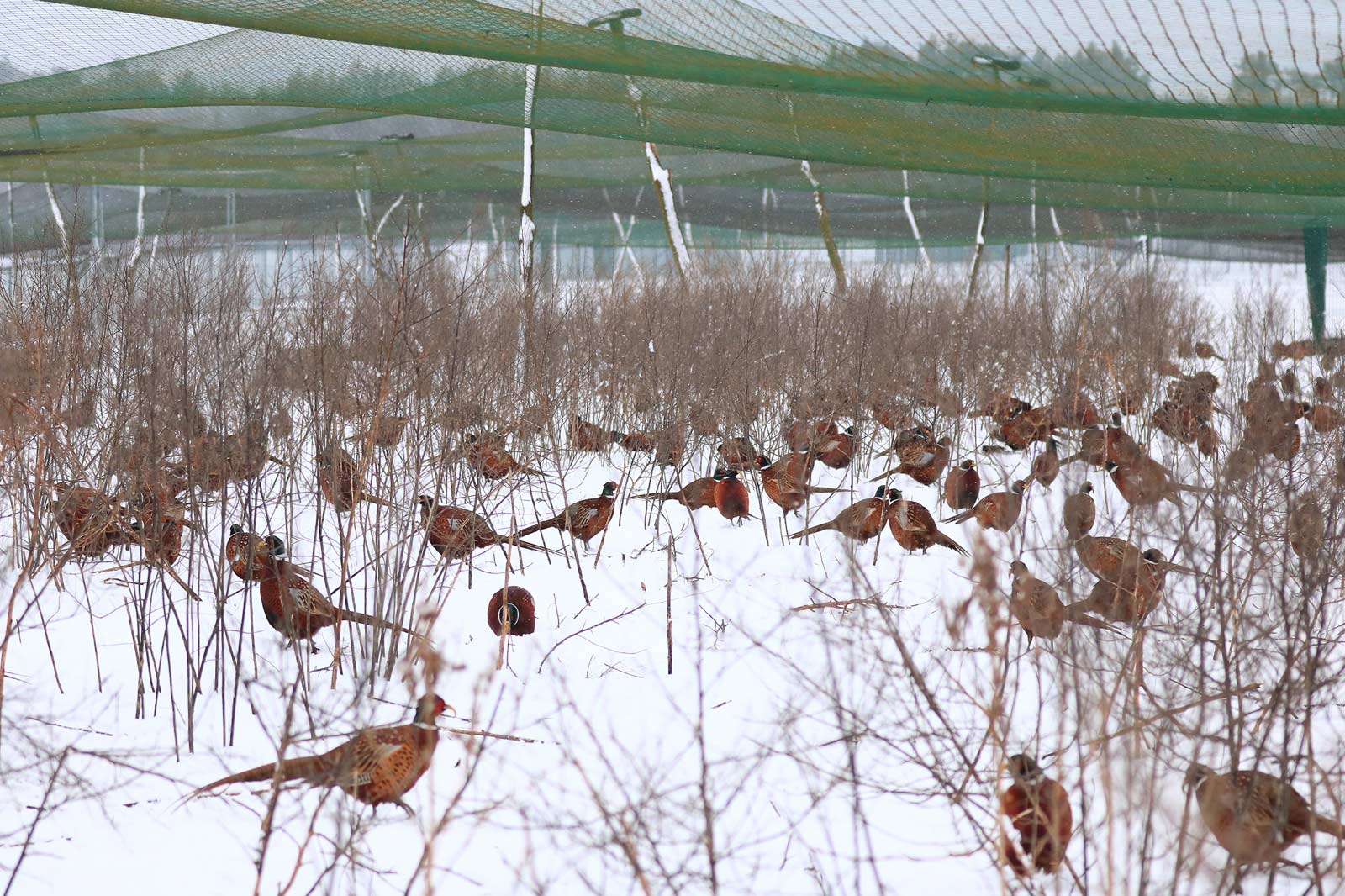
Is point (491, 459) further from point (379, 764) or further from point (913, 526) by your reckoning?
point (379, 764)

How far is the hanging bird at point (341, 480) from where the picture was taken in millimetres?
3518

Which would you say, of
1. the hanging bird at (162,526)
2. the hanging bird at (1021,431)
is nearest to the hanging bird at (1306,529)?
the hanging bird at (162,526)

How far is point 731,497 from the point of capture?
216 inches

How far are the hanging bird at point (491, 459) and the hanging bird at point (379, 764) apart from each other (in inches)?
81.3

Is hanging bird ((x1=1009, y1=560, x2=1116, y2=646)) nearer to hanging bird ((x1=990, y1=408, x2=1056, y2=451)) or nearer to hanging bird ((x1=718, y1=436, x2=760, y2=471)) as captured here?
hanging bird ((x1=718, y1=436, x2=760, y2=471))

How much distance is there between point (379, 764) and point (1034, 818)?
1.29 meters

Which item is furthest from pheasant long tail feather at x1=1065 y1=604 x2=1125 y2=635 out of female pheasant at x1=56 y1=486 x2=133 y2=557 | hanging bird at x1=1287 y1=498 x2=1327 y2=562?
female pheasant at x1=56 y1=486 x2=133 y2=557

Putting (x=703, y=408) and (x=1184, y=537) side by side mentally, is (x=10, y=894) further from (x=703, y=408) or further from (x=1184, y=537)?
(x=703, y=408)

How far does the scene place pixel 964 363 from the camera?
8.14 m

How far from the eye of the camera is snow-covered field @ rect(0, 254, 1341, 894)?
228 cm

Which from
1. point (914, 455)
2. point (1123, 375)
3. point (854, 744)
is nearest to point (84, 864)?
point (854, 744)

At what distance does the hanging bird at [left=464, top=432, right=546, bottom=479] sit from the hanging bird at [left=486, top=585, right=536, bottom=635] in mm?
737

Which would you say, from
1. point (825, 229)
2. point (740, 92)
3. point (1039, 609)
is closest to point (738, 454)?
point (740, 92)

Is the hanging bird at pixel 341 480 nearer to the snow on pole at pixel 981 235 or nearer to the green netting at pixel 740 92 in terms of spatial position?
the green netting at pixel 740 92
